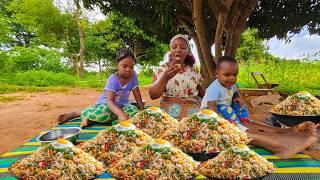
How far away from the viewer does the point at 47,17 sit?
2147 centimetres

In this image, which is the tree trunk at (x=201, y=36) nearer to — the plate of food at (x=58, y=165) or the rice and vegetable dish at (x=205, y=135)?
the rice and vegetable dish at (x=205, y=135)

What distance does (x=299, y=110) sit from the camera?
3.26 meters

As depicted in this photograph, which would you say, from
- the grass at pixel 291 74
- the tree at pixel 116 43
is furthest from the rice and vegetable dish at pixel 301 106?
the tree at pixel 116 43

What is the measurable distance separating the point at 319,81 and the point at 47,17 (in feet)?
56.2

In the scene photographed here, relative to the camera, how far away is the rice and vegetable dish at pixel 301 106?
3.22 meters

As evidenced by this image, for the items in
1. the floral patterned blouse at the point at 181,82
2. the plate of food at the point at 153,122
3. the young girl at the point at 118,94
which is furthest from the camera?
the floral patterned blouse at the point at 181,82

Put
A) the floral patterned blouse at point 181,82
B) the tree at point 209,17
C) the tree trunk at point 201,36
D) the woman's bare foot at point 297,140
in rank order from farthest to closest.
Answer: the tree at point 209,17 < the tree trunk at point 201,36 < the floral patterned blouse at point 181,82 < the woman's bare foot at point 297,140

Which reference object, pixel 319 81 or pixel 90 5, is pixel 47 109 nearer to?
pixel 90 5

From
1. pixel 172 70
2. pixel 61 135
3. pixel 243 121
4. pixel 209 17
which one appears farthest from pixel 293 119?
pixel 209 17

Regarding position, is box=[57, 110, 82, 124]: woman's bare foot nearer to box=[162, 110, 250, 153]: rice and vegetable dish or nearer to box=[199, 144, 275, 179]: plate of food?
box=[162, 110, 250, 153]: rice and vegetable dish

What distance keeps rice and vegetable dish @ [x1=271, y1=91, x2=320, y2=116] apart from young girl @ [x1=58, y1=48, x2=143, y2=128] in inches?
68.4

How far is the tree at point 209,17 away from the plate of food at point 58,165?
14.2 ft

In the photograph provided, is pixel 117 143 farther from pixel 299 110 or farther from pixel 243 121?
pixel 299 110

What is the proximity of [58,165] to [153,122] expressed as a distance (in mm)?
1025
